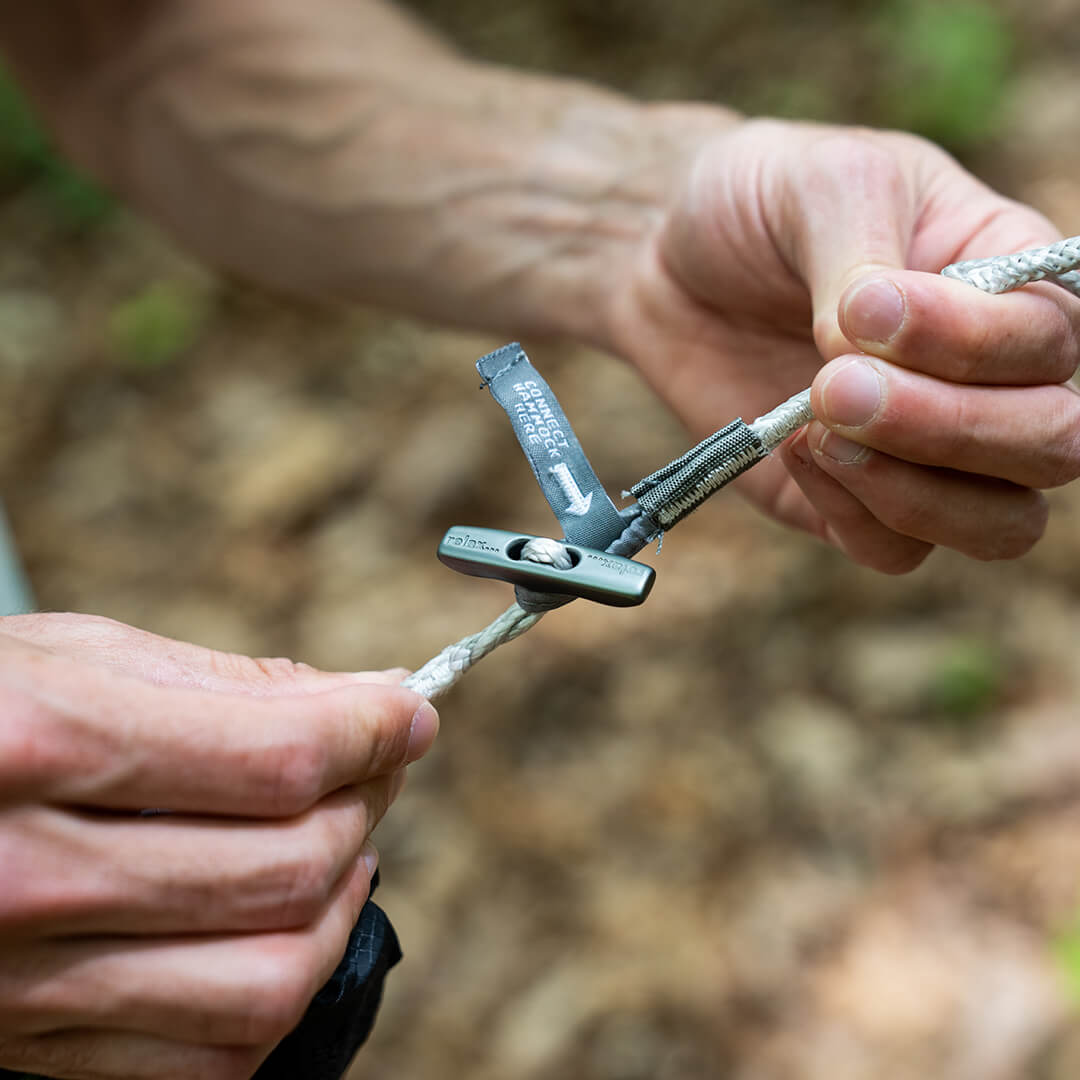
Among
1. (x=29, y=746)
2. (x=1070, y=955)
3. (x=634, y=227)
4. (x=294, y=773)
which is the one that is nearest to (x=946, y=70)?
(x=634, y=227)

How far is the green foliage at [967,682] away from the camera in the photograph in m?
2.33

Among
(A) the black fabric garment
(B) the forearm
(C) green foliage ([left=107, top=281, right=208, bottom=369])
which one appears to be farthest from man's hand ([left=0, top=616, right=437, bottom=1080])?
(C) green foliage ([left=107, top=281, right=208, bottom=369])

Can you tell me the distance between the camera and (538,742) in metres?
2.47

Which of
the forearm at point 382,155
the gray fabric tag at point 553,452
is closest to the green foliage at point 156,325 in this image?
the forearm at point 382,155

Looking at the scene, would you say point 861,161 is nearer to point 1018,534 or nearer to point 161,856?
point 1018,534

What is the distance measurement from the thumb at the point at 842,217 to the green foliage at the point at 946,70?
2.39 metres

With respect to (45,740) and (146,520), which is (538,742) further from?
(45,740)

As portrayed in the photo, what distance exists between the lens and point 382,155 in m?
1.66

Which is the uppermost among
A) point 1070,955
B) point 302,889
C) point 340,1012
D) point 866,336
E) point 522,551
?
point 866,336

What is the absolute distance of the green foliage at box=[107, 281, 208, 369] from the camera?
365cm

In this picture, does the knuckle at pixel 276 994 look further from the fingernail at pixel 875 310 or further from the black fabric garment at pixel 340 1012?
the fingernail at pixel 875 310

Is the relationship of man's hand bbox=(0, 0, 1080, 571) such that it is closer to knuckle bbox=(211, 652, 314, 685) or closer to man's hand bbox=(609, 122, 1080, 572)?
man's hand bbox=(609, 122, 1080, 572)

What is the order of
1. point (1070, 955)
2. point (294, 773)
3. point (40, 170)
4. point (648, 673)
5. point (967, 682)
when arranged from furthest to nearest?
point (40, 170) < point (648, 673) < point (967, 682) < point (1070, 955) < point (294, 773)

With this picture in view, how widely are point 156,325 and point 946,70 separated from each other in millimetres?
2802
